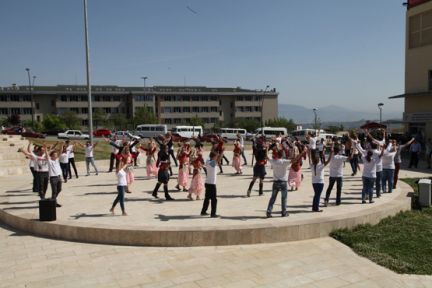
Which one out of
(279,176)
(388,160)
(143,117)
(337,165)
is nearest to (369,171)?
(337,165)

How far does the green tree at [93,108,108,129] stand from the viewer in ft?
245

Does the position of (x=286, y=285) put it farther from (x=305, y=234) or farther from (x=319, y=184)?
(x=319, y=184)

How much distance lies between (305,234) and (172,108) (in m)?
78.5

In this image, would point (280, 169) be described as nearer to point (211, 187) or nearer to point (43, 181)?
point (211, 187)

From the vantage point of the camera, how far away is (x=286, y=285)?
643 cm

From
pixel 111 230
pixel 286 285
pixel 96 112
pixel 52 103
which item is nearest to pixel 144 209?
pixel 111 230

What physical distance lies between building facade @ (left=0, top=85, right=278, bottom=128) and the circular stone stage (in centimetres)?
6065

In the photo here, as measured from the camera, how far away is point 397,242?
334 inches

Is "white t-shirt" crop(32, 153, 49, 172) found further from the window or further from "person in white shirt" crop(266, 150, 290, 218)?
the window

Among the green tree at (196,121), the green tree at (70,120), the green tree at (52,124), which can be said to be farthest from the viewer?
the green tree at (196,121)

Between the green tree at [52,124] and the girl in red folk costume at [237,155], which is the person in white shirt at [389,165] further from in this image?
the green tree at [52,124]

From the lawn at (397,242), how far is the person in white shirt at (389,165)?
204 cm

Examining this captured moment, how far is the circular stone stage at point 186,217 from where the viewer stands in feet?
27.8

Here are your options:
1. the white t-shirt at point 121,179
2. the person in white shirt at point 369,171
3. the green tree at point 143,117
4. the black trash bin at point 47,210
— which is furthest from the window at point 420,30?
the green tree at point 143,117
